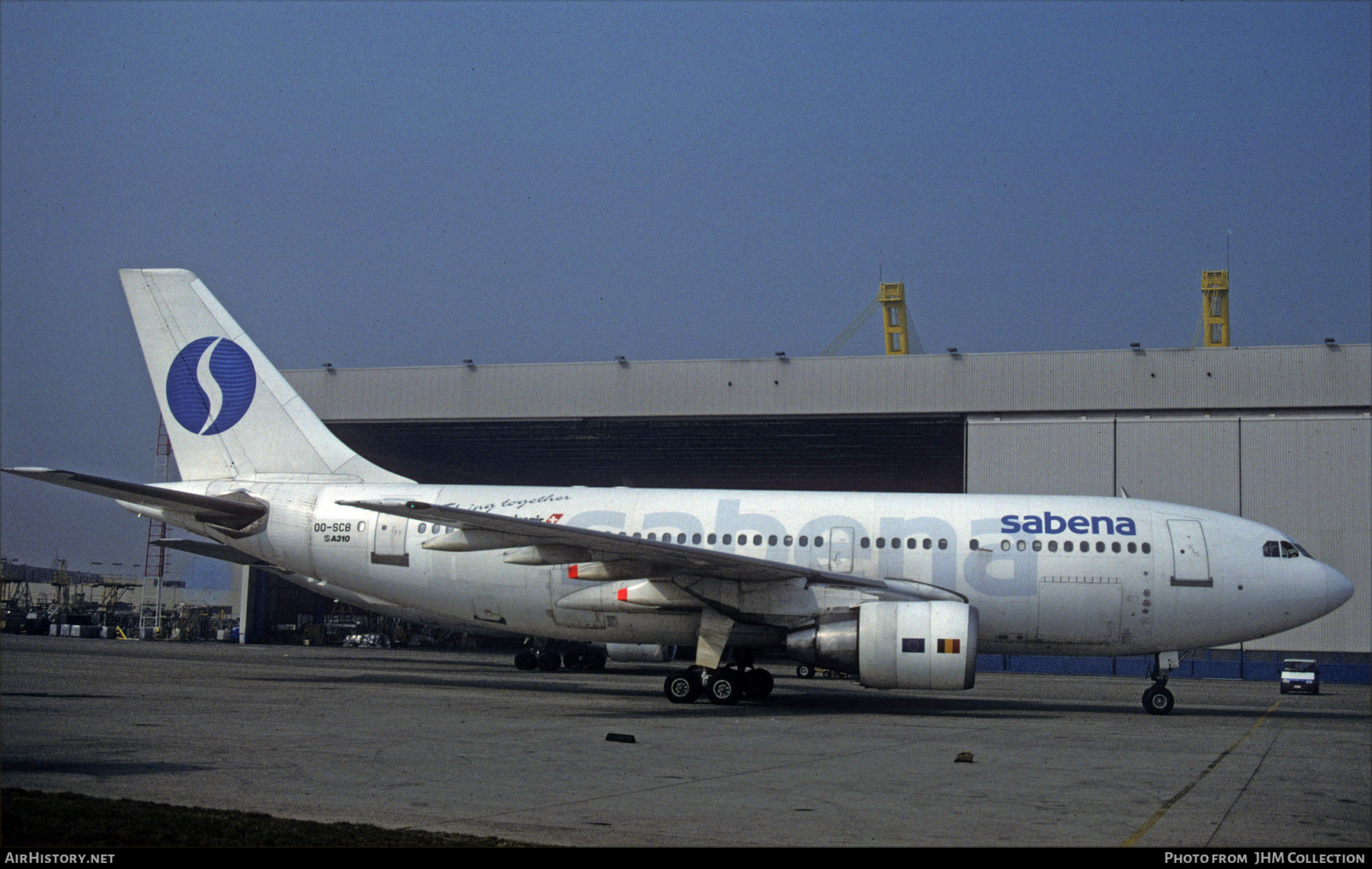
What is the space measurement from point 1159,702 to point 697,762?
1103 cm

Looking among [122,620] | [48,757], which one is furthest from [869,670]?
[122,620]

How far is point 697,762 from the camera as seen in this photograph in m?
11.1

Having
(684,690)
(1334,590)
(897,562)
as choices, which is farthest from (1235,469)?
(684,690)

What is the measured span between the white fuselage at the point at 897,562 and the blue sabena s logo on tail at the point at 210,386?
2.13 meters

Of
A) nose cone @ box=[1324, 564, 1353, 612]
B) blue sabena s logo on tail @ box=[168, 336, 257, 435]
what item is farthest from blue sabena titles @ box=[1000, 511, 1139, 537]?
blue sabena s logo on tail @ box=[168, 336, 257, 435]

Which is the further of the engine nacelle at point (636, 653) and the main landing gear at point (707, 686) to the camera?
the engine nacelle at point (636, 653)

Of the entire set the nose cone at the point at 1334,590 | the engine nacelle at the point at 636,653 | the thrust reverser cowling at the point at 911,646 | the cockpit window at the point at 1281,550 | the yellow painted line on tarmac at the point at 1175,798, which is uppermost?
the cockpit window at the point at 1281,550

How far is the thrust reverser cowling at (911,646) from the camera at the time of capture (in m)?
16.6

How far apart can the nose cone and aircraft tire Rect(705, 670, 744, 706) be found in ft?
32.6

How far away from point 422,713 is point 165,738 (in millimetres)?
4201

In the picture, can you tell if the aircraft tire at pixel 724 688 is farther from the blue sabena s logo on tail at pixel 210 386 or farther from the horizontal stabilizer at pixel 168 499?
the blue sabena s logo on tail at pixel 210 386

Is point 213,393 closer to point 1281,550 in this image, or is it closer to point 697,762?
point 697,762

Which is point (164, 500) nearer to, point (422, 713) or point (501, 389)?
point (422, 713)

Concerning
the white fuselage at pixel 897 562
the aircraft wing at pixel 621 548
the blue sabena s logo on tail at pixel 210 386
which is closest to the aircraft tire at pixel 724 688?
the white fuselage at pixel 897 562
